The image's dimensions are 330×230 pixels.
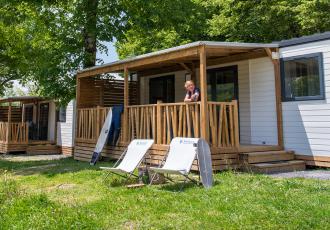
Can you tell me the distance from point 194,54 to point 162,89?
5256mm

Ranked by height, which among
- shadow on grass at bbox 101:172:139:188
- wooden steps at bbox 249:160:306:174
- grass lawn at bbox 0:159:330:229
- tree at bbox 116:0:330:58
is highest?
tree at bbox 116:0:330:58

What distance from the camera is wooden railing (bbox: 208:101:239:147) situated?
8.21 meters

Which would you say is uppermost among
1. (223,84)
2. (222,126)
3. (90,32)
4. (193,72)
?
(90,32)

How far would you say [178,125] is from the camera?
29.6 feet

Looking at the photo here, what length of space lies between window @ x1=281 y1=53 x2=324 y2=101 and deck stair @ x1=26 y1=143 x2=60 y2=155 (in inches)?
491

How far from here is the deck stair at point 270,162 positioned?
823cm

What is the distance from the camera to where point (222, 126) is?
8.37 metres

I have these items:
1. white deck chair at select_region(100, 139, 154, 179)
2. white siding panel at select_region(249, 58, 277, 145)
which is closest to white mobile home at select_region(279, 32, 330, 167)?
white siding panel at select_region(249, 58, 277, 145)

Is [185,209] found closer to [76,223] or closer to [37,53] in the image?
[76,223]

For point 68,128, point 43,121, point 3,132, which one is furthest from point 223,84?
point 43,121

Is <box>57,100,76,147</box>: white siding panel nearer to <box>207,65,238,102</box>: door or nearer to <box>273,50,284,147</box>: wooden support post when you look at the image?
<box>207,65,238,102</box>: door

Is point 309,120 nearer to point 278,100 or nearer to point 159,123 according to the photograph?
point 278,100

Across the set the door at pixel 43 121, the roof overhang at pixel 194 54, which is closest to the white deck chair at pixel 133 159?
the roof overhang at pixel 194 54

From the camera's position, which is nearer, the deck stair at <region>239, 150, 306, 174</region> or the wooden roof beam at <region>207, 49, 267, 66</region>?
the deck stair at <region>239, 150, 306, 174</region>
